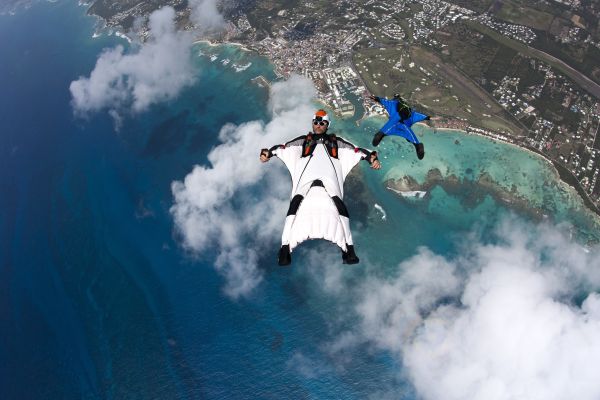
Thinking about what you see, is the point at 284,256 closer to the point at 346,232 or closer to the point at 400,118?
the point at 346,232

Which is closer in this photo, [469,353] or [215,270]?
[469,353]

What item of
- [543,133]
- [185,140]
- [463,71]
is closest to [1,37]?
[185,140]

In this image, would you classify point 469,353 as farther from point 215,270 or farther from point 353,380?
point 215,270

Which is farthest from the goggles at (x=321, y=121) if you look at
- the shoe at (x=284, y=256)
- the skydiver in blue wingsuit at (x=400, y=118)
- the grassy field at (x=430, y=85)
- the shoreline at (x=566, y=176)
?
the shoreline at (x=566, y=176)

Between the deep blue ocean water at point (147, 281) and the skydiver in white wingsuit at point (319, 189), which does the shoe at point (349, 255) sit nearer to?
the skydiver in white wingsuit at point (319, 189)

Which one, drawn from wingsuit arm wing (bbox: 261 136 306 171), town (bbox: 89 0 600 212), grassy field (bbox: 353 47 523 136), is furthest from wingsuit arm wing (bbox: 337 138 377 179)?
grassy field (bbox: 353 47 523 136)

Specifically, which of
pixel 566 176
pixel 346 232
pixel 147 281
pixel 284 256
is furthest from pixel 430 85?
pixel 284 256

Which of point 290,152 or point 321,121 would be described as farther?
point 290,152
